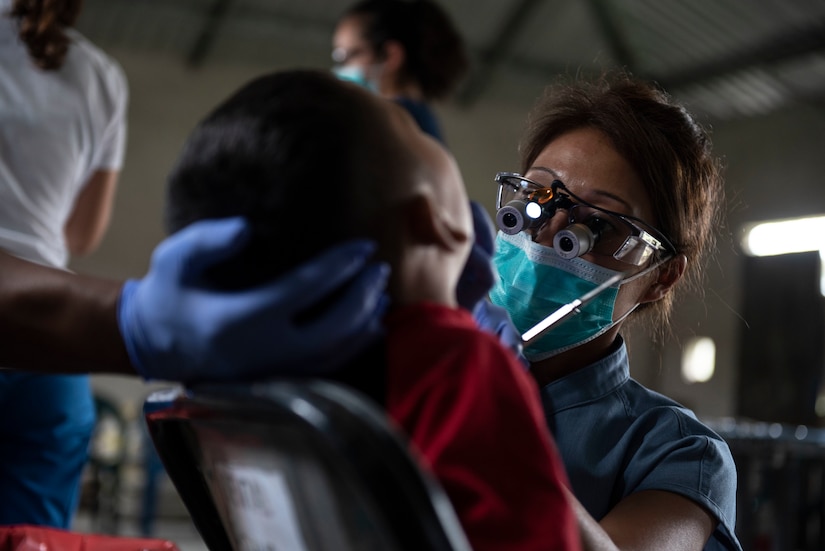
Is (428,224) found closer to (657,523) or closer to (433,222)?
(433,222)

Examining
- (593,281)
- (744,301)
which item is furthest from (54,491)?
(744,301)

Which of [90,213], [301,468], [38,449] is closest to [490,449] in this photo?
[301,468]

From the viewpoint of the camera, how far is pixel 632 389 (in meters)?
1.24

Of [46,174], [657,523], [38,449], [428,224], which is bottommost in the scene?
[38,449]

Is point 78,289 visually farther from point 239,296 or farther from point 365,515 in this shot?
point 365,515

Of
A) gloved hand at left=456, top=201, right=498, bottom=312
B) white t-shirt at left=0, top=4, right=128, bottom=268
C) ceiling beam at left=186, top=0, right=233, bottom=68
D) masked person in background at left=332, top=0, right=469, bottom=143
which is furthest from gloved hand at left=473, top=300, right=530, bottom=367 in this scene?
ceiling beam at left=186, top=0, right=233, bottom=68

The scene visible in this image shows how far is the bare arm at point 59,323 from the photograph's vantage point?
64cm

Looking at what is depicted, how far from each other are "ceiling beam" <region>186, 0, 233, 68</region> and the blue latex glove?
26.8 feet

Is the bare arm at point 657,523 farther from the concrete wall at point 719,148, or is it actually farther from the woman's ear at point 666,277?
the concrete wall at point 719,148

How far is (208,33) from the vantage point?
28.4 feet

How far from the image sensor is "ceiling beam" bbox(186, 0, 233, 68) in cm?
832

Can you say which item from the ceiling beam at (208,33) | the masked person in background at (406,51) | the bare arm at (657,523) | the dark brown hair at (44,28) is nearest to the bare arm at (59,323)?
the bare arm at (657,523)

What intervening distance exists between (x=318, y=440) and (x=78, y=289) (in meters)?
0.25

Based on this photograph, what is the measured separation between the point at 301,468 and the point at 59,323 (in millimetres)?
225
